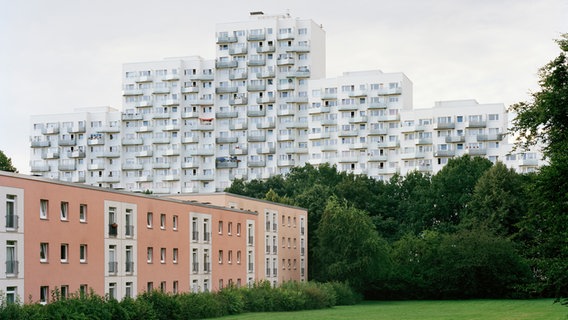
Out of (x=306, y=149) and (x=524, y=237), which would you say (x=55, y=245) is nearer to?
(x=524, y=237)

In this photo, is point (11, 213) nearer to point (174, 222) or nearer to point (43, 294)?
point (43, 294)

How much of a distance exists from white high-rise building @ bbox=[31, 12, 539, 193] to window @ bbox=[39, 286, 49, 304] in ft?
395

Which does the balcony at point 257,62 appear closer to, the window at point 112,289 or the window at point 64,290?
the window at point 112,289

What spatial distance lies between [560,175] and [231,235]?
159 feet

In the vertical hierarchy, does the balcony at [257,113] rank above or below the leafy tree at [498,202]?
above

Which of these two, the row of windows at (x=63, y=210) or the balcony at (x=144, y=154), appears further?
the balcony at (x=144, y=154)

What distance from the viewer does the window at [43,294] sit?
56.3 meters

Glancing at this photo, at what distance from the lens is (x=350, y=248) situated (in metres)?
101

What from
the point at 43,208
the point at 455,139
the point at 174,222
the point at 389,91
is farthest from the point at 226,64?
the point at 43,208

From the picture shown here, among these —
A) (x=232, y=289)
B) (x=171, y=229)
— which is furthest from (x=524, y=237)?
(x=171, y=229)

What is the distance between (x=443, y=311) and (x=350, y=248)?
18.0 metres

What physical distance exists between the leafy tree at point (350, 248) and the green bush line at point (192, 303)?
1.96 metres

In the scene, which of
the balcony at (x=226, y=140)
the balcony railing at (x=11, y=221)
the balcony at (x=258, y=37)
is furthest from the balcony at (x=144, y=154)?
the balcony railing at (x=11, y=221)

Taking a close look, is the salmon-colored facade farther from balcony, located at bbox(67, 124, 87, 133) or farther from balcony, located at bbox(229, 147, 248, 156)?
balcony, located at bbox(67, 124, 87, 133)
